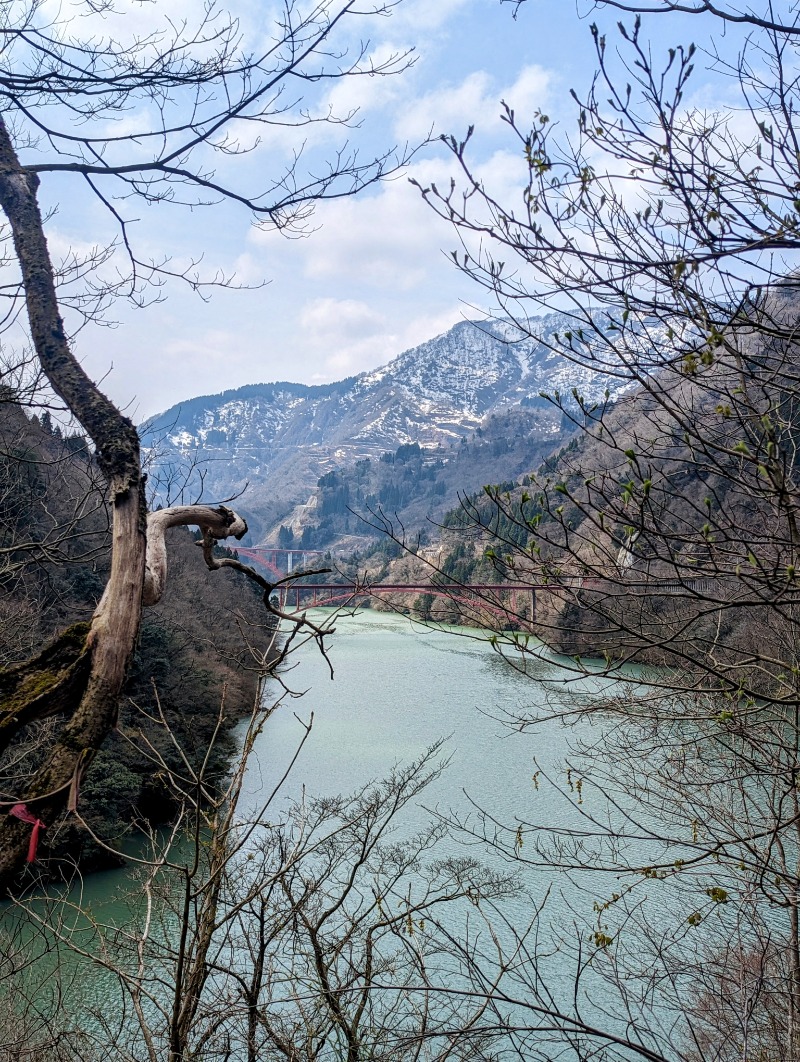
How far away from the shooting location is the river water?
7.09 metres

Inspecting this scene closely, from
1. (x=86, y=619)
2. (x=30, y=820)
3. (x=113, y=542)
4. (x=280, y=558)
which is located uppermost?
(x=113, y=542)

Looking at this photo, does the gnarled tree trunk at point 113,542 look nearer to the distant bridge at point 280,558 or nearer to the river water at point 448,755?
the river water at point 448,755

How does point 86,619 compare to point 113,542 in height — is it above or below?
below

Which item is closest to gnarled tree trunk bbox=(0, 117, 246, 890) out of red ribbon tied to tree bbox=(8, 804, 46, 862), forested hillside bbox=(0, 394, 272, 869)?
A: red ribbon tied to tree bbox=(8, 804, 46, 862)

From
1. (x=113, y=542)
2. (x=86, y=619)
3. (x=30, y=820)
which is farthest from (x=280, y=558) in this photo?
(x=30, y=820)

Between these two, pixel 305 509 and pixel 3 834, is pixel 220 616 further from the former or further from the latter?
pixel 305 509

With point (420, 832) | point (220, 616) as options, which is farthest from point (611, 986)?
point (220, 616)

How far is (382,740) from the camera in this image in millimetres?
13195

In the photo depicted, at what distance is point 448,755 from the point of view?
11789 mm

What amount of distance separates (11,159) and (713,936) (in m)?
6.94

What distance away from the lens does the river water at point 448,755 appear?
23.3 ft

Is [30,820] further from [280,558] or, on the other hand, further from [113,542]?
[280,558]

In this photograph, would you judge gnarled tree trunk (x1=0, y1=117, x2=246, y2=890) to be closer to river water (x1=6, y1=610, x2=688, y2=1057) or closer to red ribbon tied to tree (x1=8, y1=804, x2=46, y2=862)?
red ribbon tied to tree (x1=8, y1=804, x2=46, y2=862)

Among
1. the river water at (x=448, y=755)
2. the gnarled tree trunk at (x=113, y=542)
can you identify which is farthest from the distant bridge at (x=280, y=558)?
the gnarled tree trunk at (x=113, y=542)
